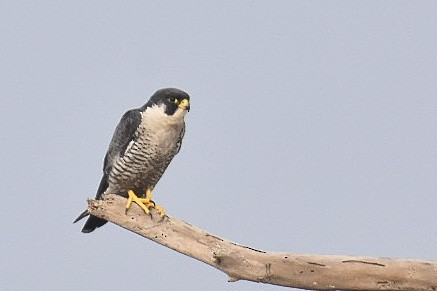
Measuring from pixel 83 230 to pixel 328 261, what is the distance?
2.34 meters

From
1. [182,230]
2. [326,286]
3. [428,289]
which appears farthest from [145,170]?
[428,289]

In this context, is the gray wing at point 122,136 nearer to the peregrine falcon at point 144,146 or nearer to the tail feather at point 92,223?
the peregrine falcon at point 144,146

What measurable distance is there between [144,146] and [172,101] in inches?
16.3

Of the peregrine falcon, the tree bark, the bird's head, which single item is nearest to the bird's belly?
the peregrine falcon

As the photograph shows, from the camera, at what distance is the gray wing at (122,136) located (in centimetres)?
593

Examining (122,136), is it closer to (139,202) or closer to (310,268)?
(139,202)

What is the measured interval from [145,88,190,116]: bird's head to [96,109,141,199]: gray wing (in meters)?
0.19

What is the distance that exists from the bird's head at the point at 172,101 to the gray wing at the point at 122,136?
0.19m

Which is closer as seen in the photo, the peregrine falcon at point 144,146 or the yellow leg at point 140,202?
the yellow leg at point 140,202

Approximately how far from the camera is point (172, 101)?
575 centimetres

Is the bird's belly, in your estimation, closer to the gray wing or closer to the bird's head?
the gray wing

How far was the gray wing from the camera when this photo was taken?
19.5ft

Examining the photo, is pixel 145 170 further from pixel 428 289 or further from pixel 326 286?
pixel 428 289

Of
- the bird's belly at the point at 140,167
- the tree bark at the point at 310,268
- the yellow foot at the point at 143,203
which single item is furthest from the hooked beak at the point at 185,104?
the tree bark at the point at 310,268
